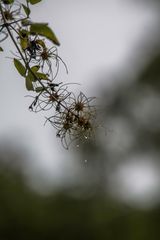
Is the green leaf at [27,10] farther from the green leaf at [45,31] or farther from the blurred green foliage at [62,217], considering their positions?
the blurred green foliage at [62,217]

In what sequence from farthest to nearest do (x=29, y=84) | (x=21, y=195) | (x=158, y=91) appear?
1. (x=158, y=91)
2. (x=21, y=195)
3. (x=29, y=84)

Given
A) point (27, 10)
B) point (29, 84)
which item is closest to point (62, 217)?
point (29, 84)

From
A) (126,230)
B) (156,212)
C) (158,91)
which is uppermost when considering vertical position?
(158,91)

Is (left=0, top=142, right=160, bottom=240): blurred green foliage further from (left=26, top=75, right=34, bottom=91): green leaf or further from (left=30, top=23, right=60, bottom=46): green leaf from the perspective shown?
(left=30, top=23, right=60, bottom=46): green leaf

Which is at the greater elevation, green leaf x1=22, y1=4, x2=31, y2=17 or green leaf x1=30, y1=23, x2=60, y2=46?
green leaf x1=22, y1=4, x2=31, y2=17

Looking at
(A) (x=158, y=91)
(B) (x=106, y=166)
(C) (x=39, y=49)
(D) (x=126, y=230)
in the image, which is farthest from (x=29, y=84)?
(A) (x=158, y=91)

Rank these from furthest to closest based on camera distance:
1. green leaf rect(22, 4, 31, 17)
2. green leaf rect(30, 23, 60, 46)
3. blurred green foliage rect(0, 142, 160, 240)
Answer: blurred green foliage rect(0, 142, 160, 240)
green leaf rect(22, 4, 31, 17)
green leaf rect(30, 23, 60, 46)

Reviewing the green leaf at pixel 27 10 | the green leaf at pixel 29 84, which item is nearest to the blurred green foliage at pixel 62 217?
the green leaf at pixel 29 84

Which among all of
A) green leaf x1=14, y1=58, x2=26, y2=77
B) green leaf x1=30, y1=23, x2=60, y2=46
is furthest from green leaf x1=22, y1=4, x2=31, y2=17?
green leaf x1=14, y1=58, x2=26, y2=77

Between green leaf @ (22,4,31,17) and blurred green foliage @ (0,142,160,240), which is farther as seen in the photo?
blurred green foliage @ (0,142,160,240)

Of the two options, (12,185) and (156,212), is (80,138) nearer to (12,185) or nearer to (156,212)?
(12,185)
